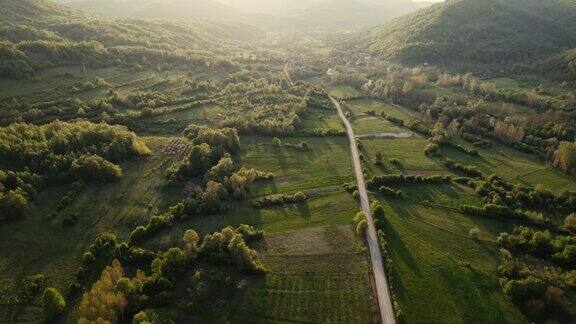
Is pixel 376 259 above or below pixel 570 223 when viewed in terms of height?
below

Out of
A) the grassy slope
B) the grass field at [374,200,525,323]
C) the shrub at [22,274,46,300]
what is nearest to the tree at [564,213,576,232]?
the grassy slope

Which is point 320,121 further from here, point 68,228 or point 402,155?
point 68,228

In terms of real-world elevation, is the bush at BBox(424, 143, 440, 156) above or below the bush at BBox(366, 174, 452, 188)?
above

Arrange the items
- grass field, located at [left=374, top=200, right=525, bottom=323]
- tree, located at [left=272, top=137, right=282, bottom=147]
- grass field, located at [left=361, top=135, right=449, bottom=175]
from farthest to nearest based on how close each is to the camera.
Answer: tree, located at [left=272, top=137, right=282, bottom=147] → grass field, located at [left=361, top=135, right=449, bottom=175] → grass field, located at [left=374, top=200, right=525, bottom=323]

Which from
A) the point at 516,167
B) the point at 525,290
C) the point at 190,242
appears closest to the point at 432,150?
the point at 516,167

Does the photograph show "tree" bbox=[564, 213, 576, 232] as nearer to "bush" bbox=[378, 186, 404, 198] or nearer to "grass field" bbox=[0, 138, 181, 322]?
"bush" bbox=[378, 186, 404, 198]

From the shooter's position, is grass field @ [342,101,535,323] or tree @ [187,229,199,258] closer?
grass field @ [342,101,535,323]

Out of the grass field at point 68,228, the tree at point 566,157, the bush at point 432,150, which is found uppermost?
the tree at point 566,157

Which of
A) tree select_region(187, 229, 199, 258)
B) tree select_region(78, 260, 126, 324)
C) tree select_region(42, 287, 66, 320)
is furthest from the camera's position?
tree select_region(187, 229, 199, 258)

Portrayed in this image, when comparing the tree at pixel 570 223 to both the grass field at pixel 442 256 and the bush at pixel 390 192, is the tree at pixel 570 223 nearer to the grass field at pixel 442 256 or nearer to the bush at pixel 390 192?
the grass field at pixel 442 256

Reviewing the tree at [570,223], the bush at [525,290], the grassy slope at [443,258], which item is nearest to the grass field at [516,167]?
Answer: the tree at [570,223]
